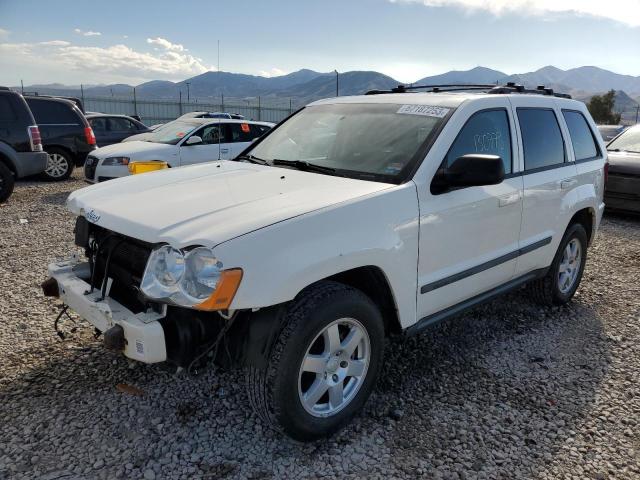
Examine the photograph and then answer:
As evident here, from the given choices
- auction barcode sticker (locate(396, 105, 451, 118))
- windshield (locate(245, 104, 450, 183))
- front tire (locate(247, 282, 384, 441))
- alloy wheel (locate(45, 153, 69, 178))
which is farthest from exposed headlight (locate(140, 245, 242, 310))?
alloy wheel (locate(45, 153, 69, 178))

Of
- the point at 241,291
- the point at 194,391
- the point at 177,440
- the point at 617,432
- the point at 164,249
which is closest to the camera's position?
the point at 241,291

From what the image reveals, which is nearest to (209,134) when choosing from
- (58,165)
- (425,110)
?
(58,165)

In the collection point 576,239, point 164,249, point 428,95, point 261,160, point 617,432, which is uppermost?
point 428,95

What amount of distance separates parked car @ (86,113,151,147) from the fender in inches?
545

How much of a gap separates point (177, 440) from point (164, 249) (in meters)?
1.05

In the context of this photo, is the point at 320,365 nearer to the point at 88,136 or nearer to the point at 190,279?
the point at 190,279

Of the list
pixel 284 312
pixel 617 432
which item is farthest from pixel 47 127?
pixel 617 432

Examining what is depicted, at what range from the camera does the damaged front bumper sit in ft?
7.66

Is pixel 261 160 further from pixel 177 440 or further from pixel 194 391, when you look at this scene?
pixel 177 440

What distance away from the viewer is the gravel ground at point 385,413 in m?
2.55

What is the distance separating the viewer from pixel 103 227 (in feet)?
8.96

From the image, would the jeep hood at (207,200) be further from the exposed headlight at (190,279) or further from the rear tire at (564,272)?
the rear tire at (564,272)

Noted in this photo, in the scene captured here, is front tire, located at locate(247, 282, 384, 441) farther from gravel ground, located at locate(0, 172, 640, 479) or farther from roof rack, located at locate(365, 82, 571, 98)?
roof rack, located at locate(365, 82, 571, 98)

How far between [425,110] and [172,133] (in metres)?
7.87
